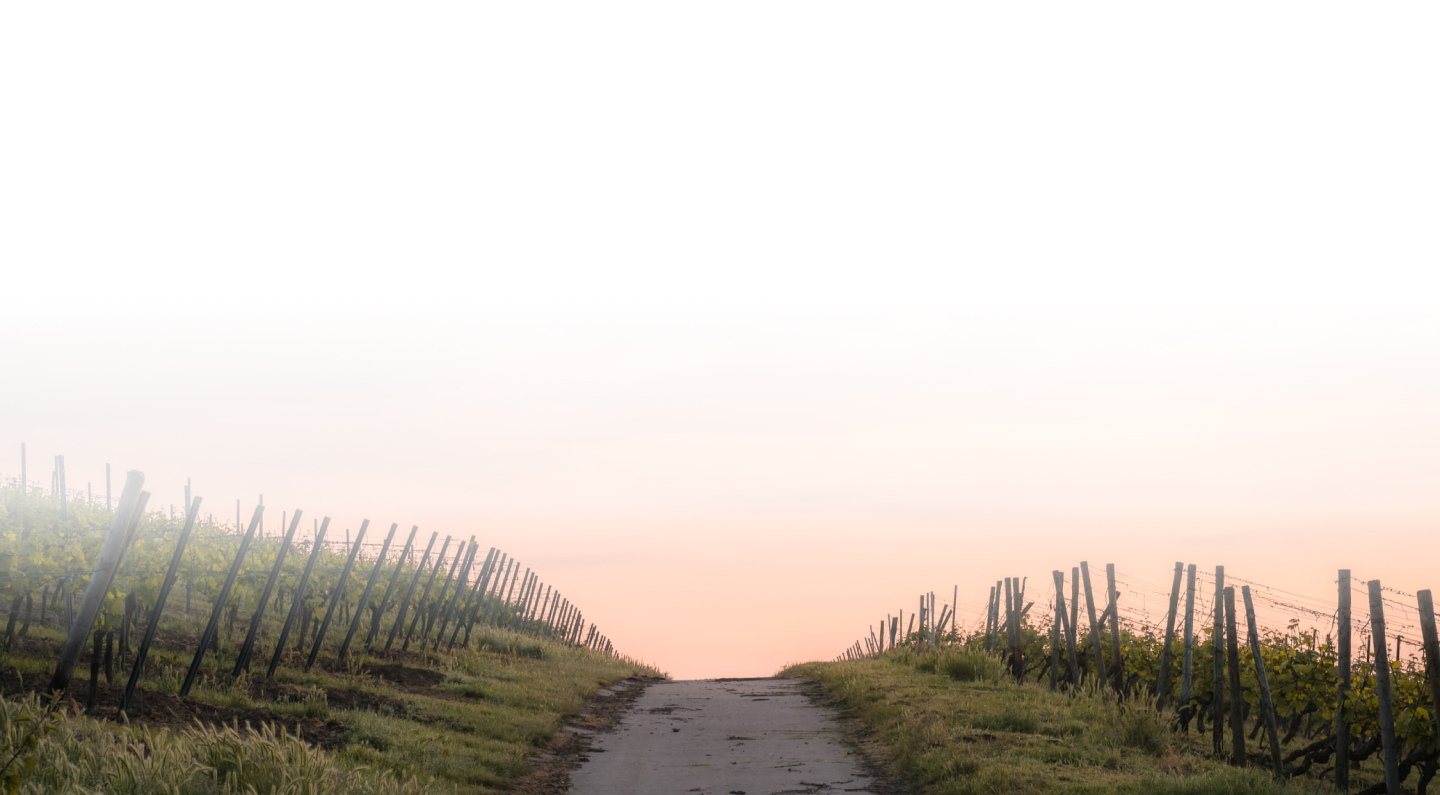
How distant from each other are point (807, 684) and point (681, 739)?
986 cm

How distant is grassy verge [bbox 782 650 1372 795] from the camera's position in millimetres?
10195

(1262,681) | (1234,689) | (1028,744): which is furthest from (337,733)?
(1262,681)

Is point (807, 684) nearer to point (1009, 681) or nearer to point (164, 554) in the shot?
point (1009, 681)

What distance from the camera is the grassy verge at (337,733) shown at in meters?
7.48

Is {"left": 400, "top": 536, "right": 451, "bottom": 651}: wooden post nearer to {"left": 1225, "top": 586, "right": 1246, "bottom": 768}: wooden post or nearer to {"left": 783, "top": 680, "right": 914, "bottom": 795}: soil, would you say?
{"left": 783, "top": 680, "right": 914, "bottom": 795}: soil

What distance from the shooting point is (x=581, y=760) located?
523 inches

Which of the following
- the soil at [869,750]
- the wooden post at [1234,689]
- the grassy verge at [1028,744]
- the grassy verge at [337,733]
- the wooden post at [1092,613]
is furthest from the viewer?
the wooden post at [1092,613]

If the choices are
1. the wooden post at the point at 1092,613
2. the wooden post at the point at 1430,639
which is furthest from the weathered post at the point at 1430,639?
the wooden post at the point at 1092,613

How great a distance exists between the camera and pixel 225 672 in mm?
15914

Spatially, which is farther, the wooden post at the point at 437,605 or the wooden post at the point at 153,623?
the wooden post at the point at 437,605

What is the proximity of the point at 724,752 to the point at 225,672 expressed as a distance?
778cm

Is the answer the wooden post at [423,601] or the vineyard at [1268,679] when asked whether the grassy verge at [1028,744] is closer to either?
the vineyard at [1268,679]

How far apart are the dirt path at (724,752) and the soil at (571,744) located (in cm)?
18

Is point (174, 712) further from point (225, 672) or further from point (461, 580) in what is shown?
point (461, 580)
